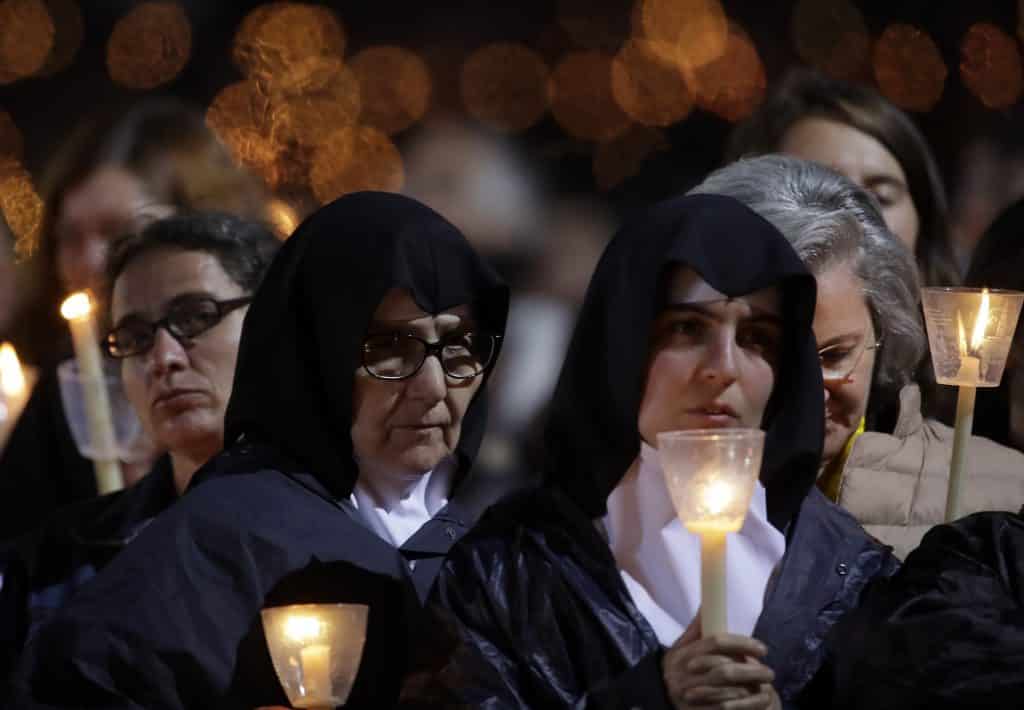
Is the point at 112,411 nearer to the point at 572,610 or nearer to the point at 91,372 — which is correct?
the point at 91,372

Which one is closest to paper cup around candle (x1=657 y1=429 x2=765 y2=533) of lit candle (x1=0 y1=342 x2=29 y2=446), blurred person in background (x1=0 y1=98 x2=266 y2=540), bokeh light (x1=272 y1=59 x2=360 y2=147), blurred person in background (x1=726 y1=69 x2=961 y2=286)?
lit candle (x1=0 y1=342 x2=29 y2=446)

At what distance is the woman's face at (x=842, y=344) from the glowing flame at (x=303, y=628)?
1170mm

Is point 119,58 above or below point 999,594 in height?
above

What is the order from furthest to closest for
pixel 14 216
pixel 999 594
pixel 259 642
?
pixel 14 216 → pixel 259 642 → pixel 999 594

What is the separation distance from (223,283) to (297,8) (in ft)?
6.96

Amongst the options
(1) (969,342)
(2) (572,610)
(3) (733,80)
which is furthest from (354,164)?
(2) (572,610)

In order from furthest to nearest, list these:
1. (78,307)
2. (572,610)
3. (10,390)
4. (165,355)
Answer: (165,355) → (78,307) → (10,390) → (572,610)

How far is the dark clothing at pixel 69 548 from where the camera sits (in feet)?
14.3

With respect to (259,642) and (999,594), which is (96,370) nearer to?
(259,642)

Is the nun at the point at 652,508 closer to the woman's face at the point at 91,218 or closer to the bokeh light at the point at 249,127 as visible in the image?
the woman's face at the point at 91,218

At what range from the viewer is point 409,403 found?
3.63 metres

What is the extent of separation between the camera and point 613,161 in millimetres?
6312

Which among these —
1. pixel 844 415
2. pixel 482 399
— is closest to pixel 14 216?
pixel 482 399

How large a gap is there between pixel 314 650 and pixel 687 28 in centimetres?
399
